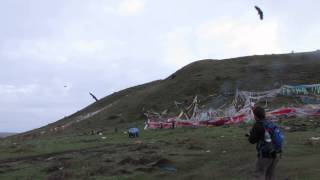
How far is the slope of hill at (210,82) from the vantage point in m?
43.8

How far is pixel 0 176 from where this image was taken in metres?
18.8

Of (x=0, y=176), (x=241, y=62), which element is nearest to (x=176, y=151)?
(x=0, y=176)

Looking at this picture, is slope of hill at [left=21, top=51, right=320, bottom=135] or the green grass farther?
slope of hill at [left=21, top=51, right=320, bottom=135]

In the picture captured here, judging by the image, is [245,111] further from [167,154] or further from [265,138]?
[265,138]

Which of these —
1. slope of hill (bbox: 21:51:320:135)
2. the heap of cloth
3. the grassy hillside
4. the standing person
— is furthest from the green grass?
slope of hill (bbox: 21:51:320:135)

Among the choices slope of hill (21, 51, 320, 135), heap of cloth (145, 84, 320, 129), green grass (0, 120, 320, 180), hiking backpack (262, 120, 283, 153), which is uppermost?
slope of hill (21, 51, 320, 135)

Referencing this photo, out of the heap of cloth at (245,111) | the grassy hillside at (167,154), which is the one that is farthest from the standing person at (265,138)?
the heap of cloth at (245,111)

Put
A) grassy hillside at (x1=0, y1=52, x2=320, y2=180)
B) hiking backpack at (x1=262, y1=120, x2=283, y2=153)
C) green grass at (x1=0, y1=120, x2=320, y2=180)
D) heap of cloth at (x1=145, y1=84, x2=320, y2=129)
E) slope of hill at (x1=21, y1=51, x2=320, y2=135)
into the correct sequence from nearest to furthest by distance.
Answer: hiking backpack at (x1=262, y1=120, x2=283, y2=153) → green grass at (x1=0, y1=120, x2=320, y2=180) → grassy hillside at (x1=0, y1=52, x2=320, y2=180) → heap of cloth at (x1=145, y1=84, x2=320, y2=129) → slope of hill at (x1=21, y1=51, x2=320, y2=135)

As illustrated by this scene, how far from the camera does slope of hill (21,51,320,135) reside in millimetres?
43844

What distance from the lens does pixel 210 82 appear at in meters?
47.2

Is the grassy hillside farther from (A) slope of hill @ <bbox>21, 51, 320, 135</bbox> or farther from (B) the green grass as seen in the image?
(A) slope of hill @ <bbox>21, 51, 320, 135</bbox>

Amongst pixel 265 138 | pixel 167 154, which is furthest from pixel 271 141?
pixel 167 154

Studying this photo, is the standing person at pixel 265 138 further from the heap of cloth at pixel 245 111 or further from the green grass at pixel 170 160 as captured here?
the heap of cloth at pixel 245 111

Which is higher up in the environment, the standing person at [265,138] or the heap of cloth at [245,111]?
the heap of cloth at [245,111]
